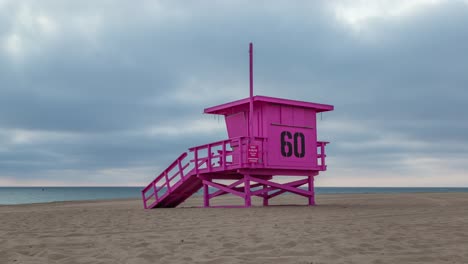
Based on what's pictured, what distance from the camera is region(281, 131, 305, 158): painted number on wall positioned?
68.2 feet

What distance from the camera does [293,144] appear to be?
21125 mm

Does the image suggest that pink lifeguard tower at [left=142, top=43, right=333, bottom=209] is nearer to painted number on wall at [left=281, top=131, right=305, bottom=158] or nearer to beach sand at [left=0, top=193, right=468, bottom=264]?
painted number on wall at [left=281, top=131, right=305, bottom=158]

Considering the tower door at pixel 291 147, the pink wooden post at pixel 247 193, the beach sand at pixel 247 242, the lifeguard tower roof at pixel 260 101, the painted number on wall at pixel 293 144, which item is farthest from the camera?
the painted number on wall at pixel 293 144

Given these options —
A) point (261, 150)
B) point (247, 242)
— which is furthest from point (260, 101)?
point (247, 242)

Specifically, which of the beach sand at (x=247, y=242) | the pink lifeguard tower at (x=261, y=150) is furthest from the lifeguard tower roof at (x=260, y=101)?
the beach sand at (x=247, y=242)

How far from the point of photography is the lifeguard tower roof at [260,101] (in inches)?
797

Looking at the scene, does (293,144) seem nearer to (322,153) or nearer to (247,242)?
(322,153)

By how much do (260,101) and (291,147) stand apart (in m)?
2.40

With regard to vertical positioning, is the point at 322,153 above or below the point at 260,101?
below

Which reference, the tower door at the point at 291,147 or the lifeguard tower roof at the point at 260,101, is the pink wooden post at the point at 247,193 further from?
the lifeguard tower roof at the point at 260,101

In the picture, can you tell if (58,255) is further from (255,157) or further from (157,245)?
(255,157)

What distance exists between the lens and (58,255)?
8.00 metres

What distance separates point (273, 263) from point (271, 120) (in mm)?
13751

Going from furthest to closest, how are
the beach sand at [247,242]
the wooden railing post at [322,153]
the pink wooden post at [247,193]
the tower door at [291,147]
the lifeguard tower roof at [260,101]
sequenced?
1. the wooden railing post at [322,153]
2. the tower door at [291,147]
3. the lifeguard tower roof at [260,101]
4. the pink wooden post at [247,193]
5. the beach sand at [247,242]
